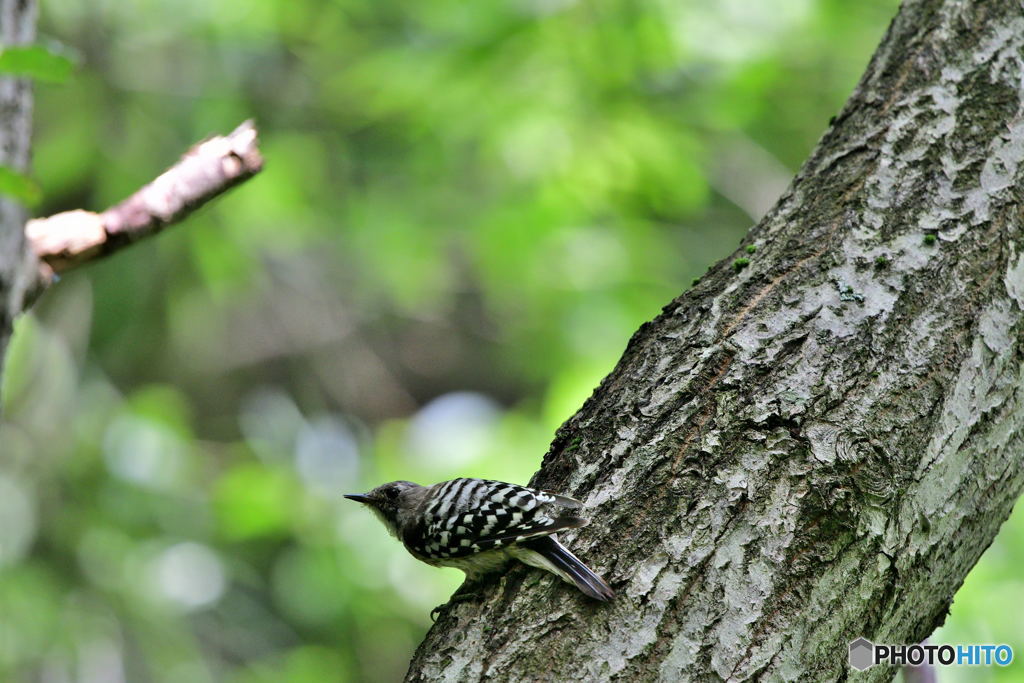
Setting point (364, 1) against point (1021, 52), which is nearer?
point (1021, 52)

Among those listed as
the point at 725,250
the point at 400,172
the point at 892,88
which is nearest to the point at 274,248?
the point at 400,172

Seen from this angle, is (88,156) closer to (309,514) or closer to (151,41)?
(151,41)

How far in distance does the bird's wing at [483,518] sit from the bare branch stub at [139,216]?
1234mm

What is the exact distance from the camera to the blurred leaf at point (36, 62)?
58.8 inches

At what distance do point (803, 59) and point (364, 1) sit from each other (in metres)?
3.26

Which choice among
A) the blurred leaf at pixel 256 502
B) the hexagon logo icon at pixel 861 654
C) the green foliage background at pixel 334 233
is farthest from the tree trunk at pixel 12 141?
the blurred leaf at pixel 256 502

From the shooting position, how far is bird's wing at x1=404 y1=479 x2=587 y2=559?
2.56 metres

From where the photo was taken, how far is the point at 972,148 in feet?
9.18

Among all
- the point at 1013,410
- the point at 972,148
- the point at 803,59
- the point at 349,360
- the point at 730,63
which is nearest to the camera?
the point at 1013,410

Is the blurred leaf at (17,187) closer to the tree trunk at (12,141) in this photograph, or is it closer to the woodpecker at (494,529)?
the tree trunk at (12,141)

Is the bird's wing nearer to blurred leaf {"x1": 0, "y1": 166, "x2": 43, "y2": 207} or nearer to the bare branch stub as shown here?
the bare branch stub

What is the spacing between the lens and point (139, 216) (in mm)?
2721

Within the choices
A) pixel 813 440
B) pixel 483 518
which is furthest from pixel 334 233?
pixel 813 440

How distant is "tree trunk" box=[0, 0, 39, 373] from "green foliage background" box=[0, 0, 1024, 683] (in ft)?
13.0
